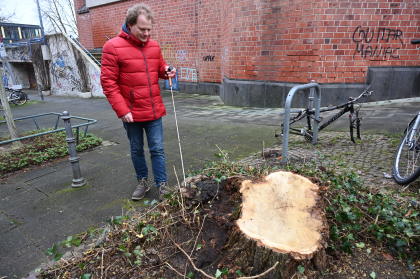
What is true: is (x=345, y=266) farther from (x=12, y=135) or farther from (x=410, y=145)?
(x=12, y=135)

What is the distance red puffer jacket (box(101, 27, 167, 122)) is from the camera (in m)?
2.81

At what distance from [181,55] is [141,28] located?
32.0ft

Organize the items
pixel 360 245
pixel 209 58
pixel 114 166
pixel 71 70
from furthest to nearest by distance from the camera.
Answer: pixel 71 70, pixel 209 58, pixel 114 166, pixel 360 245

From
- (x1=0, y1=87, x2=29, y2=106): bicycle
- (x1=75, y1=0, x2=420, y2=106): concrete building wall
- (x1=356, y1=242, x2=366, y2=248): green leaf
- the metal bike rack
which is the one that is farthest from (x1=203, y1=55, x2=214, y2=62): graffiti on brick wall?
(x1=356, y1=242, x2=366, y2=248): green leaf

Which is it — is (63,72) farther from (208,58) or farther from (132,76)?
(132,76)

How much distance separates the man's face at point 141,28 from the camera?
273cm

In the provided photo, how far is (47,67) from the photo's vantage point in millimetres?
16188

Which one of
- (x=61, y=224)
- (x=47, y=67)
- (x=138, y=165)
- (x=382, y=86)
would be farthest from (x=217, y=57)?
(x=47, y=67)

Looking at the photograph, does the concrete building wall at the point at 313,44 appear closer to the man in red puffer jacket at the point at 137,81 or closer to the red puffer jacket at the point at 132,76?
the man in red puffer jacket at the point at 137,81

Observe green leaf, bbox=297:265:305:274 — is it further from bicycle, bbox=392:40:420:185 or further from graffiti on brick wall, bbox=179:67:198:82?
graffiti on brick wall, bbox=179:67:198:82

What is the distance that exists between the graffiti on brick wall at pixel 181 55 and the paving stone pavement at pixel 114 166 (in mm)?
5258

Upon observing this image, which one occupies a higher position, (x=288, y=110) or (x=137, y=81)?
(x=137, y=81)

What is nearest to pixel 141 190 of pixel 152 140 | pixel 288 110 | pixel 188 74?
pixel 152 140

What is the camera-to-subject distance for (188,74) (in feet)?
39.9
